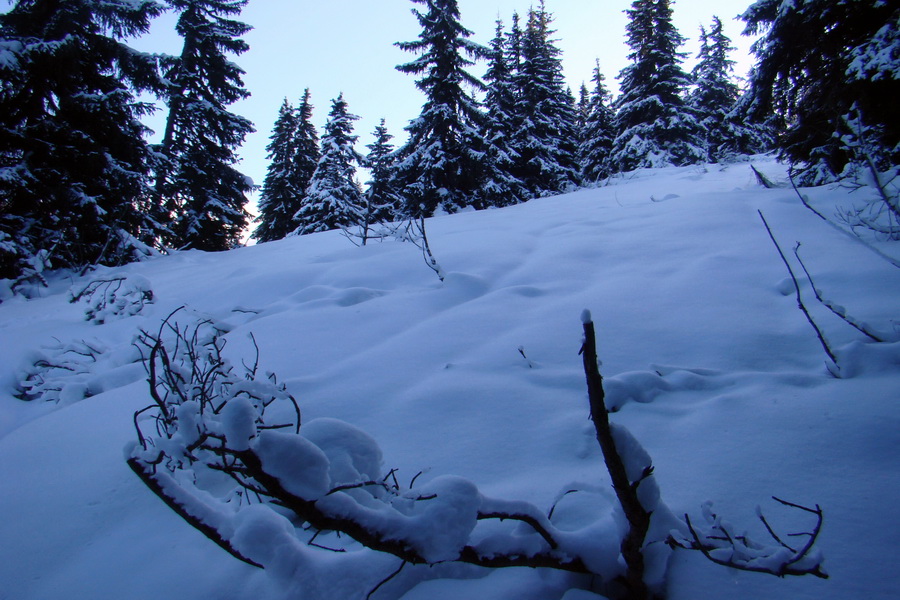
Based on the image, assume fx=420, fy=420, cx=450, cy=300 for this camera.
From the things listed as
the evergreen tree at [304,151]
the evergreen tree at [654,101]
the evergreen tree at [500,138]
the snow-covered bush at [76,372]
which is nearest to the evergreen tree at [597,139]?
the evergreen tree at [654,101]

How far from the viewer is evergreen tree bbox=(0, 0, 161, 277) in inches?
301

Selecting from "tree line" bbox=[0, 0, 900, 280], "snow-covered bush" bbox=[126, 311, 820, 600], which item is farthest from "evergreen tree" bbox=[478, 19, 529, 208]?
"snow-covered bush" bbox=[126, 311, 820, 600]

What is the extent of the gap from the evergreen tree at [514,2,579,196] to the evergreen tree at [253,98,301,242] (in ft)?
42.3

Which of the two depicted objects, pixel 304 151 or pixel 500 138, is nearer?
pixel 500 138

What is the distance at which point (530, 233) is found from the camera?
5.52m

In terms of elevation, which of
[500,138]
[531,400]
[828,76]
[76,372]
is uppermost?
[500,138]

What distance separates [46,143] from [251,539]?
34.4 ft

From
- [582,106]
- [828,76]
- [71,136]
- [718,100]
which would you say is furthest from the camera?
[582,106]

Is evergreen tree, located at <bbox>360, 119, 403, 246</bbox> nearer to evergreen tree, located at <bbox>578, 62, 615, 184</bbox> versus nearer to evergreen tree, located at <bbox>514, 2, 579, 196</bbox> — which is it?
evergreen tree, located at <bbox>514, 2, 579, 196</bbox>

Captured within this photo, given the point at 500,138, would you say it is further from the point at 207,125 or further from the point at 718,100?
the point at 718,100

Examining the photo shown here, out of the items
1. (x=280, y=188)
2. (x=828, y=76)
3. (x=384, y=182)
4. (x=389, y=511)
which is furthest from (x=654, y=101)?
(x=389, y=511)

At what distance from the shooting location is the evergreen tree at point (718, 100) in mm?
21141

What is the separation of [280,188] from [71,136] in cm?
1600

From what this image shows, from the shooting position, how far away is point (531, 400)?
1986 millimetres
